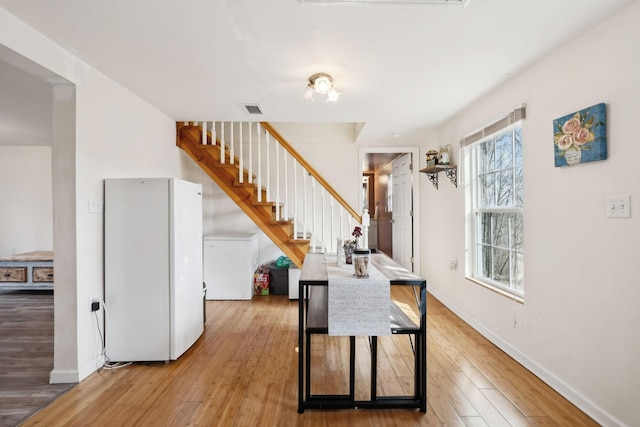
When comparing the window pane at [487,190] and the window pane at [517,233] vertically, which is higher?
the window pane at [487,190]

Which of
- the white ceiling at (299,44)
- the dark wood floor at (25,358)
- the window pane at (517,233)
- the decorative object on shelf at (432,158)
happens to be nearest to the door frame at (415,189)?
the decorative object on shelf at (432,158)

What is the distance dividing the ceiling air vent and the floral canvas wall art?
8.32 ft

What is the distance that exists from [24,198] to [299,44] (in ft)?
18.3

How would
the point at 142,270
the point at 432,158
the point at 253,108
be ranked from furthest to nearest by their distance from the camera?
the point at 432,158 < the point at 253,108 < the point at 142,270

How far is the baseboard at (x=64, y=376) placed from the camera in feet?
7.26

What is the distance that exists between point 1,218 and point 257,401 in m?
5.72

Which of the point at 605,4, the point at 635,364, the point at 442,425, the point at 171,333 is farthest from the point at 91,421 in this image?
the point at 605,4

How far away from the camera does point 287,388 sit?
2.14 meters

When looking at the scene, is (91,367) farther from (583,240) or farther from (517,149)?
(517,149)

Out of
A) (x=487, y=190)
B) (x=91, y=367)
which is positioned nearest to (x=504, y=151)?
(x=487, y=190)

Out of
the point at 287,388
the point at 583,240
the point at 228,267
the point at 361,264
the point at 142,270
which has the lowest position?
the point at 287,388

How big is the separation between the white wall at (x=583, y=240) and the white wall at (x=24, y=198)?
6.44 meters

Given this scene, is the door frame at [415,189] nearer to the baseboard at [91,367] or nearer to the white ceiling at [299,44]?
the white ceiling at [299,44]

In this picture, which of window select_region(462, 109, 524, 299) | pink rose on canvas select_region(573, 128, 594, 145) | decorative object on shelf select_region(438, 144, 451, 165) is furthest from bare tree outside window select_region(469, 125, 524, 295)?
pink rose on canvas select_region(573, 128, 594, 145)
